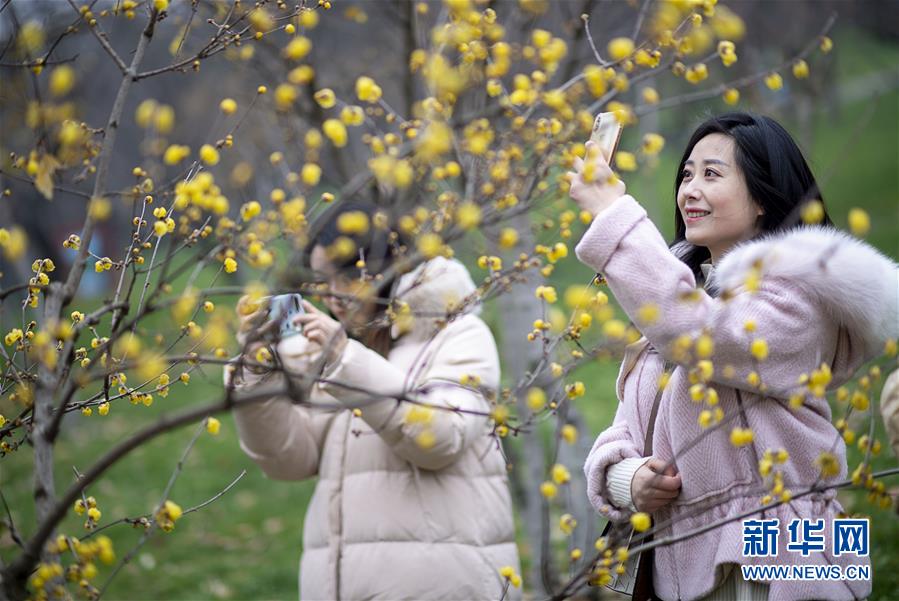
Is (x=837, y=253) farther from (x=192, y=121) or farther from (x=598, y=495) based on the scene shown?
(x=192, y=121)

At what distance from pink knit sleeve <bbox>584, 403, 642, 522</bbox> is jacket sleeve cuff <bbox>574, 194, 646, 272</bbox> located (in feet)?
1.81

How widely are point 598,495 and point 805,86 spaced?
1091cm

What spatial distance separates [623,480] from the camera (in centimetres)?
255

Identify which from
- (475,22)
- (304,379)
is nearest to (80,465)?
(475,22)

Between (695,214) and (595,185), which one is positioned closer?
(595,185)

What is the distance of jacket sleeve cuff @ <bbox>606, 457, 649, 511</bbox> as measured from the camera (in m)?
2.53

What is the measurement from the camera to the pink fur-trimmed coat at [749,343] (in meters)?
2.30

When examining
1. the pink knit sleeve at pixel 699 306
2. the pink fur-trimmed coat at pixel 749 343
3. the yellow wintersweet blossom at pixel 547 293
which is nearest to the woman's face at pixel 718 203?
the pink fur-trimmed coat at pixel 749 343

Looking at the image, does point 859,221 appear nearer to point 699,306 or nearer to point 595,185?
point 699,306

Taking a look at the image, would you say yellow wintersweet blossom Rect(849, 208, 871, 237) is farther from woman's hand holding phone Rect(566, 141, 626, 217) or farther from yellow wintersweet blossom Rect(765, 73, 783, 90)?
yellow wintersweet blossom Rect(765, 73, 783, 90)

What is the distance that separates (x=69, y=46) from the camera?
1503 centimetres

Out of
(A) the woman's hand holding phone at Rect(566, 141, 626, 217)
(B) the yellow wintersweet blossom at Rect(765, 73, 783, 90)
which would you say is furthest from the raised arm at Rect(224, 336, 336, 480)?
(B) the yellow wintersweet blossom at Rect(765, 73, 783, 90)

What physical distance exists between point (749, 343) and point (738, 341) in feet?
0.09

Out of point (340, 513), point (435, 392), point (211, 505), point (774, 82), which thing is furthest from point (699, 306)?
point (211, 505)
